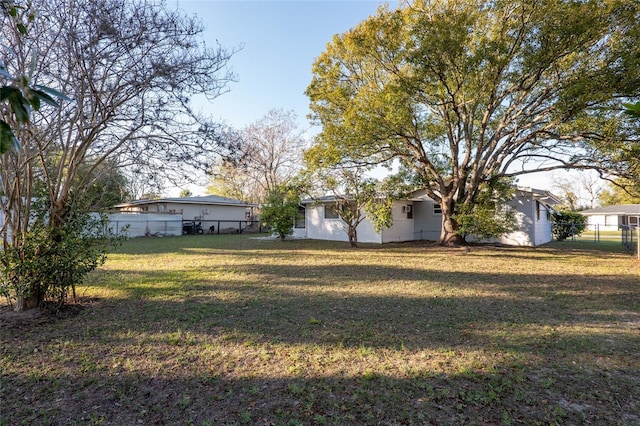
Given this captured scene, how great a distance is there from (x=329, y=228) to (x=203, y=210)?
11.9m

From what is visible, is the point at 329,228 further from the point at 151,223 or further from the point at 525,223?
the point at 151,223

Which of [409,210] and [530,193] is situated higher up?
[530,193]

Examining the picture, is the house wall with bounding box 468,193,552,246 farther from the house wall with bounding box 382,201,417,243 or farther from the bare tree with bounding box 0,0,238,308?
the bare tree with bounding box 0,0,238,308

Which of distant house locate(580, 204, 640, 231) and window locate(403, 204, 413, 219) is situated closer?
window locate(403, 204, 413, 219)

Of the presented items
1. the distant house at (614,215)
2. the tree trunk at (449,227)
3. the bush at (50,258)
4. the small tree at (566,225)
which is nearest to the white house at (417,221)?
the small tree at (566,225)

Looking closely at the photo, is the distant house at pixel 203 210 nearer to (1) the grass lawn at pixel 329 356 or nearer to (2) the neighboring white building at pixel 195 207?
(2) the neighboring white building at pixel 195 207

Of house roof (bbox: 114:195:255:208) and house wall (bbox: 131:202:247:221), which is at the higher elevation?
house roof (bbox: 114:195:255:208)

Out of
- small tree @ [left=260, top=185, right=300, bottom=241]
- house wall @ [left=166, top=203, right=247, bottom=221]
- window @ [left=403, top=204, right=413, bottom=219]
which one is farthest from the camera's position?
house wall @ [left=166, top=203, right=247, bottom=221]

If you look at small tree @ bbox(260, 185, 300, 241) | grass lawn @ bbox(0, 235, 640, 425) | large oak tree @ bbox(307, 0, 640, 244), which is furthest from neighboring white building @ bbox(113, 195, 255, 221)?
grass lawn @ bbox(0, 235, 640, 425)

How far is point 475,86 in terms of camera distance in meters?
12.0

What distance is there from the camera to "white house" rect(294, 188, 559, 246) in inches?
627

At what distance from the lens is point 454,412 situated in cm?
254

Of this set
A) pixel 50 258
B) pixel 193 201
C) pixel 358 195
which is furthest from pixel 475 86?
pixel 193 201

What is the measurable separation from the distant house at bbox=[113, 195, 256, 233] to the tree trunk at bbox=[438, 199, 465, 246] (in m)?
16.9
